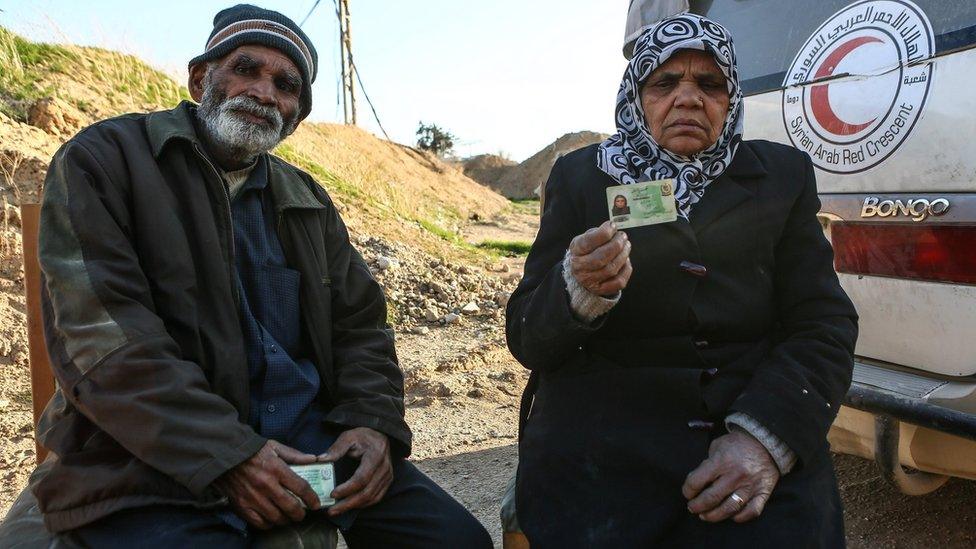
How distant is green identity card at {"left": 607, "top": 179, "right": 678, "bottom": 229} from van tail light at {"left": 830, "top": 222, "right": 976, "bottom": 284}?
1.03 meters

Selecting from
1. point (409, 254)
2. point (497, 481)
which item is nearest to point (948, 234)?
point (497, 481)

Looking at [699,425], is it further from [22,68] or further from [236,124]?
[22,68]

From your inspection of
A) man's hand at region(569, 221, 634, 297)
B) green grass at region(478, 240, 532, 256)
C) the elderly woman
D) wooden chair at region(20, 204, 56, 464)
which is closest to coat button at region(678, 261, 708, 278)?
the elderly woman

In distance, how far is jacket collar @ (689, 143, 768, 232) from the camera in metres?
1.97

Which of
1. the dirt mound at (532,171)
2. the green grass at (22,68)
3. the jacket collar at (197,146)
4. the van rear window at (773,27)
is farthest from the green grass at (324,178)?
the dirt mound at (532,171)

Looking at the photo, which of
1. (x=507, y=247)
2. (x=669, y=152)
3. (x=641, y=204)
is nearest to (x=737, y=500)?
(x=641, y=204)

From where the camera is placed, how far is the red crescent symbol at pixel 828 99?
2.52 metres

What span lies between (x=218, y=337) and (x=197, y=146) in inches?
20.8

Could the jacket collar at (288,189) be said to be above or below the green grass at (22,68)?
below

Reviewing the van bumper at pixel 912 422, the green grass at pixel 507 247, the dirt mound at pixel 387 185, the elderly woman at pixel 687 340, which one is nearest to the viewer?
the elderly woman at pixel 687 340

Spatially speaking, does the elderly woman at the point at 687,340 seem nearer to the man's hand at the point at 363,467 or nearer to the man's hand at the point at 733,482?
the man's hand at the point at 733,482

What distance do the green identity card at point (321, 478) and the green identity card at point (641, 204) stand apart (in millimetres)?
997

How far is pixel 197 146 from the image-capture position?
6.57ft

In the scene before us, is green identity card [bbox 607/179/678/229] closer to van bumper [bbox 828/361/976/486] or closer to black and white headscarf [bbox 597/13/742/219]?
black and white headscarf [bbox 597/13/742/219]
